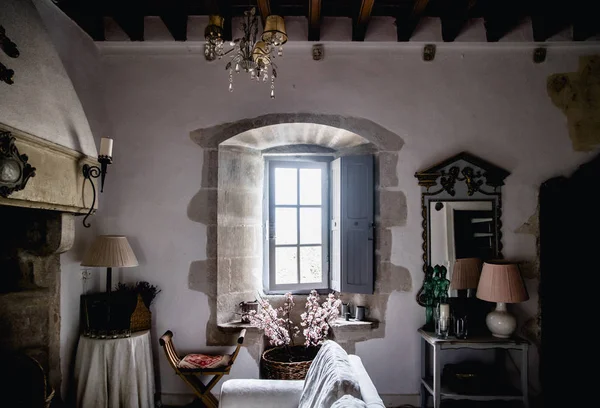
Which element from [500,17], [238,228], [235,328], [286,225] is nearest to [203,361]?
[235,328]

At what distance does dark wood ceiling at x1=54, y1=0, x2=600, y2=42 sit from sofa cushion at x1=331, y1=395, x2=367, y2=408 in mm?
2836

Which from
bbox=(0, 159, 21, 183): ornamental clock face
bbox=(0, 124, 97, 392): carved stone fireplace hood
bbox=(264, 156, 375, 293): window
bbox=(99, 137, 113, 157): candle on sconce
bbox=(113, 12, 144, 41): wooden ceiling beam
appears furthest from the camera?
bbox=(264, 156, 375, 293): window

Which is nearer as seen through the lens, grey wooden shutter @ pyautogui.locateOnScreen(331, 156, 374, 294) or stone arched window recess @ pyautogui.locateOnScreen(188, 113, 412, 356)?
stone arched window recess @ pyautogui.locateOnScreen(188, 113, 412, 356)

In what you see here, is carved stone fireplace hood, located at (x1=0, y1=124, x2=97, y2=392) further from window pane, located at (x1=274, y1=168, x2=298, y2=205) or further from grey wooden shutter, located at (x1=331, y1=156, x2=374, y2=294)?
grey wooden shutter, located at (x1=331, y1=156, x2=374, y2=294)

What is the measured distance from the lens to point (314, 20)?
370 centimetres

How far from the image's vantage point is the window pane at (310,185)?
15.3ft

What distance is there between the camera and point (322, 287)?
15.0ft

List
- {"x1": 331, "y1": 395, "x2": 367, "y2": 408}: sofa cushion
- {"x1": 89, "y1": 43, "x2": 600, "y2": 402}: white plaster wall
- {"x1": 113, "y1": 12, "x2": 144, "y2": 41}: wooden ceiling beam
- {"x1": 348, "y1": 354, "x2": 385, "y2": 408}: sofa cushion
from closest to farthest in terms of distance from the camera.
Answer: {"x1": 331, "y1": 395, "x2": 367, "y2": 408}: sofa cushion
{"x1": 348, "y1": 354, "x2": 385, "y2": 408}: sofa cushion
{"x1": 113, "y1": 12, "x2": 144, "y2": 41}: wooden ceiling beam
{"x1": 89, "y1": 43, "x2": 600, "y2": 402}: white plaster wall

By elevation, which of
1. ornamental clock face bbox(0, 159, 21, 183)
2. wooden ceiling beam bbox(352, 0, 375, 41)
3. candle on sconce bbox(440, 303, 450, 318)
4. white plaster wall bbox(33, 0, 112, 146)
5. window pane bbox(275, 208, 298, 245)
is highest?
wooden ceiling beam bbox(352, 0, 375, 41)

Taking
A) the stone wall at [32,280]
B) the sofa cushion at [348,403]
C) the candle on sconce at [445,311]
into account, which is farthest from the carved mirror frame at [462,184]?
the stone wall at [32,280]

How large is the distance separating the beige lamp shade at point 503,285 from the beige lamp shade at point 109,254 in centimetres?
290

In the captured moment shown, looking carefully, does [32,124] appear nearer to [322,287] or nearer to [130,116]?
[130,116]

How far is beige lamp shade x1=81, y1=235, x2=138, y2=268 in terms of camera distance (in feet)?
11.3

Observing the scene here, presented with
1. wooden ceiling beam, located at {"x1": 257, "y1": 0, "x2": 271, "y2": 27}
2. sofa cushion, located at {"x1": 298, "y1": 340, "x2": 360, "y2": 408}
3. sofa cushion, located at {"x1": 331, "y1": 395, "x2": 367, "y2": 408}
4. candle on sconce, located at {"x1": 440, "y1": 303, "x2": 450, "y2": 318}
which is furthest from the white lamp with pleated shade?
candle on sconce, located at {"x1": 440, "y1": 303, "x2": 450, "y2": 318}
